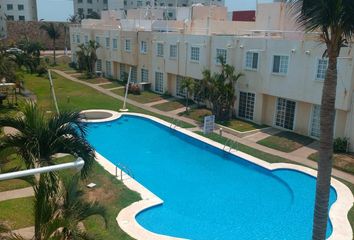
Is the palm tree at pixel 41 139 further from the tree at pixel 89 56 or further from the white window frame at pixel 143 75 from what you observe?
the tree at pixel 89 56

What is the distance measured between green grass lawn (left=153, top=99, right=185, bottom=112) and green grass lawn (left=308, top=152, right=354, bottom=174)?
45.5 ft

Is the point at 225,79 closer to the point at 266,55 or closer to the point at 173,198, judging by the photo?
the point at 266,55

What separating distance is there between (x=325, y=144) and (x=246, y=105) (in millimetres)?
19855

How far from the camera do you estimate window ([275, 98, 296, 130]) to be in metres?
24.9

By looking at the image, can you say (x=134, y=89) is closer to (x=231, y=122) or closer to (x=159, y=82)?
(x=159, y=82)

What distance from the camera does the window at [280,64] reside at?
24203mm

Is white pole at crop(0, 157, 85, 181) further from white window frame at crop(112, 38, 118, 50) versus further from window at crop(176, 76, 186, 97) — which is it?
white window frame at crop(112, 38, 118, 50)

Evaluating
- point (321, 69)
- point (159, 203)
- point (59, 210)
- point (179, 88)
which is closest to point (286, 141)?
point (321, 69)

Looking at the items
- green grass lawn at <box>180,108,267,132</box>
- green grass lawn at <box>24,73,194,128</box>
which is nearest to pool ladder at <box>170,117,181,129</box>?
green grass lawn at <box>24,73,194,128</box>

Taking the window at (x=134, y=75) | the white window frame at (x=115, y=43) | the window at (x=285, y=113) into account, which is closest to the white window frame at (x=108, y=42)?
the white window frame at (x=115, y=43)

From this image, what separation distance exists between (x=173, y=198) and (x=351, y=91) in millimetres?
11897

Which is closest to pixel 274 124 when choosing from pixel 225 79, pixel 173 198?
pixel 225 79

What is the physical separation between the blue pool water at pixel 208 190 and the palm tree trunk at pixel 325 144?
5.85 metres

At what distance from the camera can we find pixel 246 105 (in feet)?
91.3
